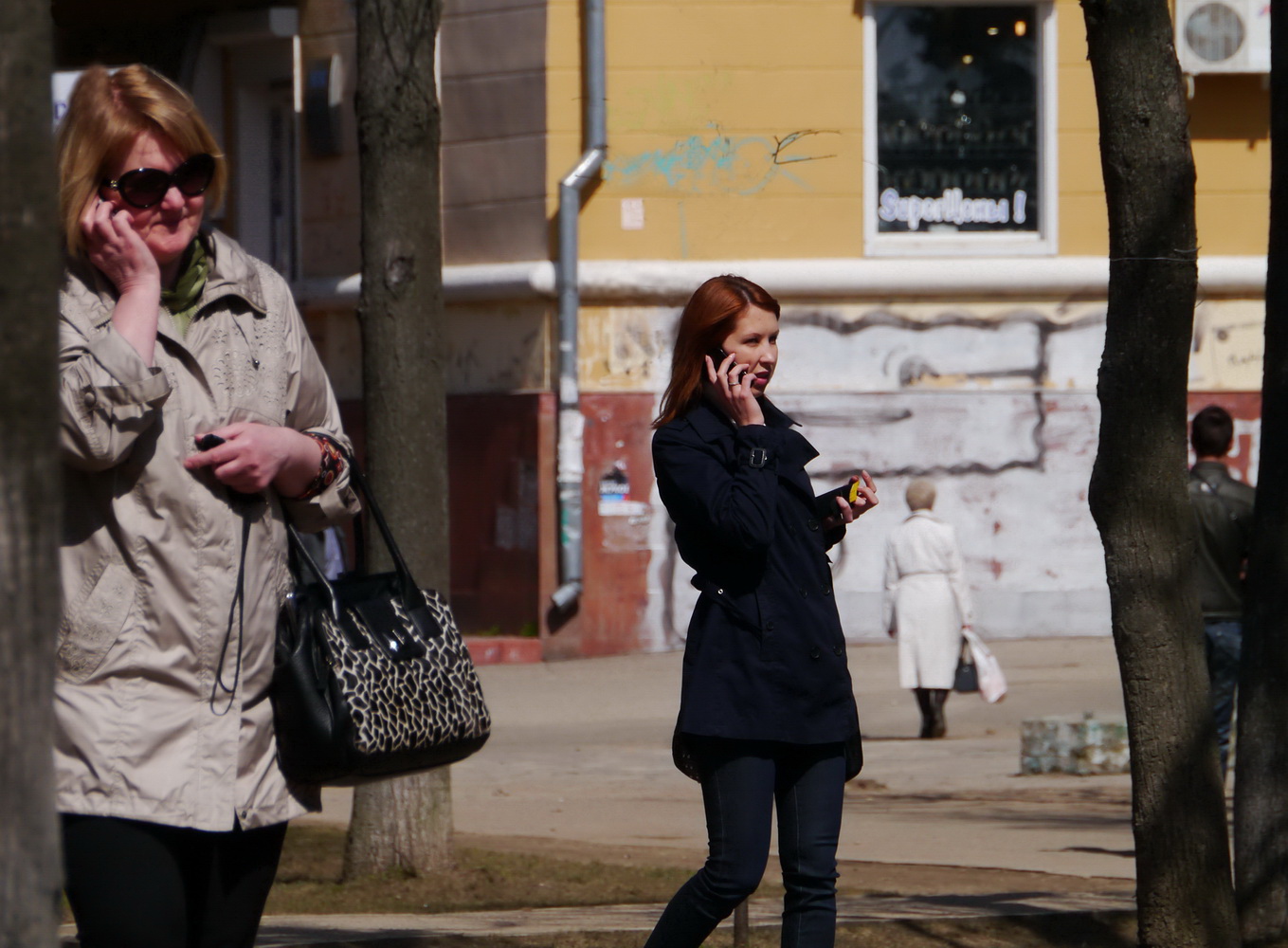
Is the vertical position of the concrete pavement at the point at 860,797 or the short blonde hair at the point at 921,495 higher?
the short blonde hair at the point at 921,495

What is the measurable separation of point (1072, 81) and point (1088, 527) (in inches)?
140

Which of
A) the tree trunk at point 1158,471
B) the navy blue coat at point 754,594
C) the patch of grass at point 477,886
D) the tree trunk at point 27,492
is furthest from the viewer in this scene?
the patch of grass at point 477,886

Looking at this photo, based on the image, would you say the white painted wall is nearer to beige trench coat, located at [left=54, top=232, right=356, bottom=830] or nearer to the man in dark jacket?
the man in dark jacket

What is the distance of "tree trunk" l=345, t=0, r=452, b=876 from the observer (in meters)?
6.48

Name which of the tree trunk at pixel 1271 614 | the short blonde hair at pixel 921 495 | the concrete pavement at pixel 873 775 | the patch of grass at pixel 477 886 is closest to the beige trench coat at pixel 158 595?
the tree trunk at pixel 1271 614

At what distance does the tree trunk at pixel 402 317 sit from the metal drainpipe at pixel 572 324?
786 centimetres

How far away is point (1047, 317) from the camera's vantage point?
14.9 meters

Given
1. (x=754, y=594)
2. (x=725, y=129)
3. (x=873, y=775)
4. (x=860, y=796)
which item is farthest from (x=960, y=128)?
(x=754, y=594)

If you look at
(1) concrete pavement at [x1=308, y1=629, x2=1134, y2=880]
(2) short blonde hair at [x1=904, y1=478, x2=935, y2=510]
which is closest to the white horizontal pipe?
(1) concrete pavement at [x1=308, y1=629, x2=1134, y2=880]

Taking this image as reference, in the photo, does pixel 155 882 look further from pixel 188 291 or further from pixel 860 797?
pixel 860 797

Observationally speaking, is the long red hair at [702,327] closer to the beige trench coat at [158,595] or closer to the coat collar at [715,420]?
the coat collar at [715,420]

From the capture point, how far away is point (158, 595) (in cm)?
282

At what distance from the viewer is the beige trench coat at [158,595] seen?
109 inches

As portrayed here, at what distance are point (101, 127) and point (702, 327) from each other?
1539mm
